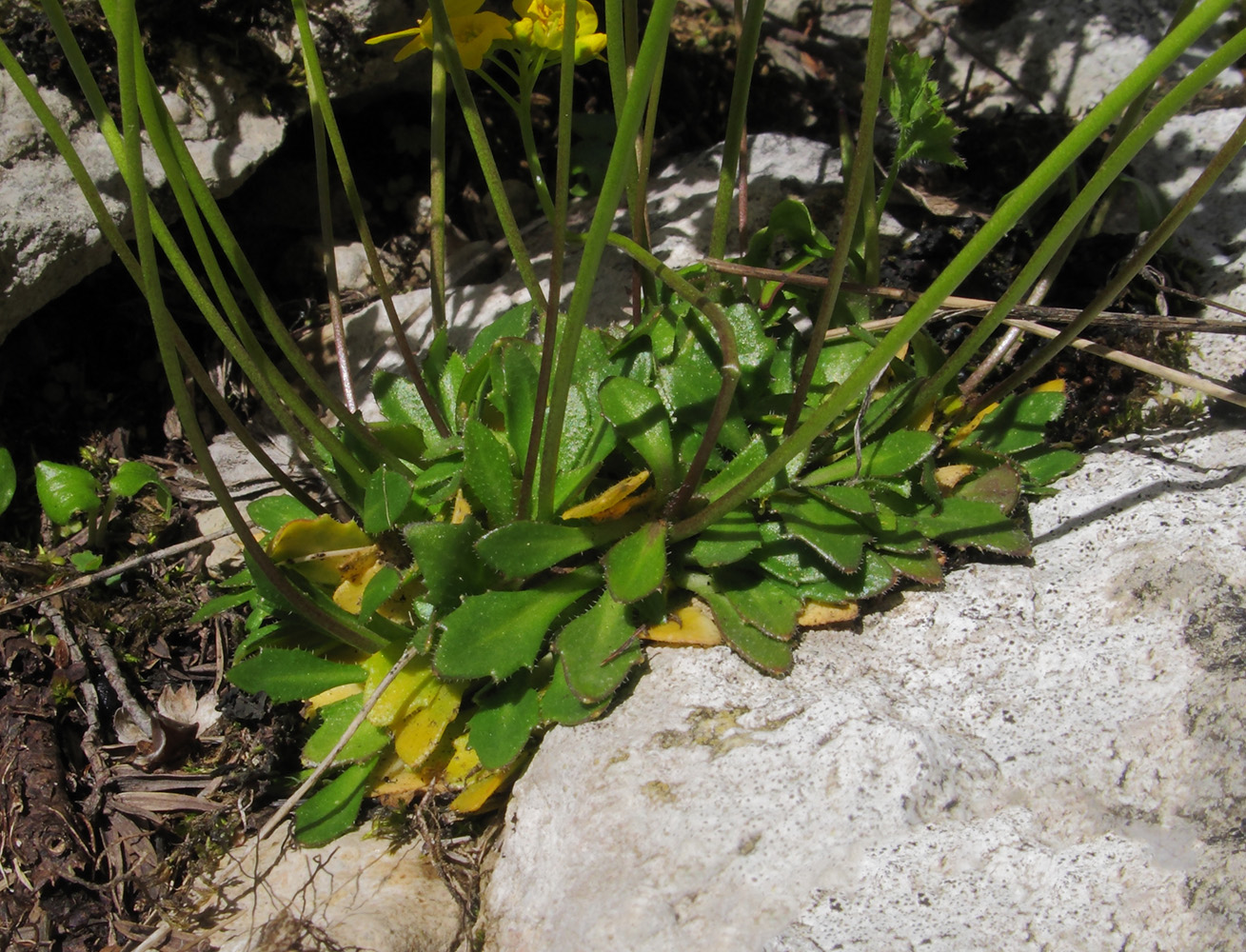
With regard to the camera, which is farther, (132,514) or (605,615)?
(132,514)

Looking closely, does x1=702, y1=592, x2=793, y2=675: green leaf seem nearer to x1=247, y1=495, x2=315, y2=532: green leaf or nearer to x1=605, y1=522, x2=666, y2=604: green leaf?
x1=605, y1=522, x2=666, y2=604: green leaf

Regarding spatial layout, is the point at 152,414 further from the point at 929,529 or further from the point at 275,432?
the point at 929,529

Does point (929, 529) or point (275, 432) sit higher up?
point (929, 529)

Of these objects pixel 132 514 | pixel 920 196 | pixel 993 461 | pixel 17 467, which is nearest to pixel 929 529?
pixel 993 461

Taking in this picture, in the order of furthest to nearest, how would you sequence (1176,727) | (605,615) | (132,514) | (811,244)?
(132,514)
(811,244)
(605,615)
(1176,727)

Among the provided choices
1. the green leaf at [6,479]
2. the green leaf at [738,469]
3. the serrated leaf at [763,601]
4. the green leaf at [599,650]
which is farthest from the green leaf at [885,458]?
the green leaf at [6,479]

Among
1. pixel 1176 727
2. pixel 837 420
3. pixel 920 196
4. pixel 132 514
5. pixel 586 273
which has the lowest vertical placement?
pixel 132 514

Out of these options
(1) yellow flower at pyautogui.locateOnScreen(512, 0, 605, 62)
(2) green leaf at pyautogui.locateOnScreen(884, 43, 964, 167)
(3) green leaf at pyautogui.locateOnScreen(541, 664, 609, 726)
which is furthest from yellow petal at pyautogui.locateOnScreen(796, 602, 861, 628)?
(1) yellow flower at pyautogui.locateOnScreen(512, 0, 605, 62)
